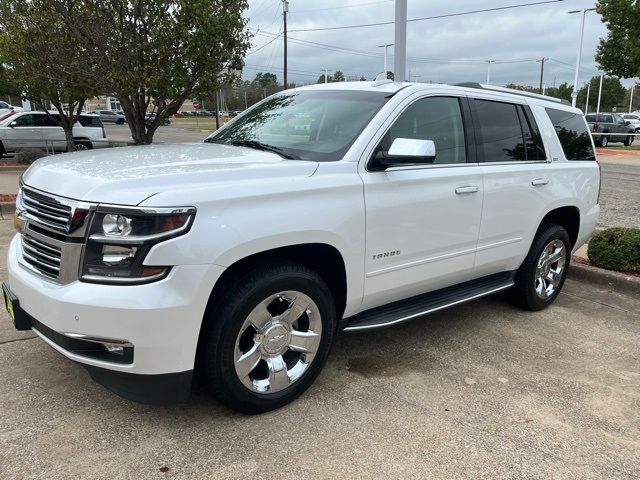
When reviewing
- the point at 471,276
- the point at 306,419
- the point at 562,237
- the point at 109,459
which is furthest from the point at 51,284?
the point at 562,237

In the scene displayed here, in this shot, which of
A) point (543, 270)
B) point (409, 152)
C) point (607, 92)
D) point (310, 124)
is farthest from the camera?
point (607, 92)

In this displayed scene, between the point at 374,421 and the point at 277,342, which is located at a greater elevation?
the point at 277,342

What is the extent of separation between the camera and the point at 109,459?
2670mm

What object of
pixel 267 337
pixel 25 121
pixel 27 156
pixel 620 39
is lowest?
pixel 267 337

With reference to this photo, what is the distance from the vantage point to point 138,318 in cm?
249

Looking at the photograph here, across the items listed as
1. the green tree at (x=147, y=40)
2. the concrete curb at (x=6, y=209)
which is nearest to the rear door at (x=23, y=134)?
the green tree at (x=147, y=40)

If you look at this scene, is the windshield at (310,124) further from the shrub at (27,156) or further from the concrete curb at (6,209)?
the shrub at (27,156)

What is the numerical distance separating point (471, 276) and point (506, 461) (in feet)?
5.61

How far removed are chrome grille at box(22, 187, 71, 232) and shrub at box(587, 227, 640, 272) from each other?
5.31 metres

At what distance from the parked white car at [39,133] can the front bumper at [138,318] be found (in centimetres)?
1726

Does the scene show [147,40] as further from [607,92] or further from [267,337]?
[607,92]

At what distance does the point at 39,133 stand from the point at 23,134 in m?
0.49

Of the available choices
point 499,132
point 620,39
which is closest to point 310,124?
point 499,132

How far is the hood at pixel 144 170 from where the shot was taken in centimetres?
257
